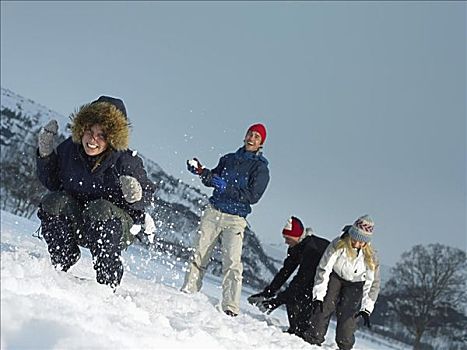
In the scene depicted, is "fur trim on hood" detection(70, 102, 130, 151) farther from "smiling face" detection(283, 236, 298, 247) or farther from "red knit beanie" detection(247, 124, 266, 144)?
"smiling face" detection(283, 236, 298, 247)

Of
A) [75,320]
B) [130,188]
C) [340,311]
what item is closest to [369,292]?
[340,311]

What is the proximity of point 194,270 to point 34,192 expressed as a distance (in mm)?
48134

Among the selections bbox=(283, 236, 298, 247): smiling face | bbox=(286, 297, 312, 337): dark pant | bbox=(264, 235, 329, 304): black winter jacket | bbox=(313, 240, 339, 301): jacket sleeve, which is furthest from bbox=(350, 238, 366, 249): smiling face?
bbox=(283, 236, 298, 247): smiling face

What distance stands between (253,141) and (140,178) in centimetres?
227

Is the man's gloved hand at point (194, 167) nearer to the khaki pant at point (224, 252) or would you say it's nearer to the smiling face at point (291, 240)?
the khaki pant at point (224, 252)

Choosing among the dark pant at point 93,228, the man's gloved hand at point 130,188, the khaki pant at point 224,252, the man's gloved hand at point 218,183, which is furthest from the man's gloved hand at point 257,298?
the man's gloved hand at point 130,188

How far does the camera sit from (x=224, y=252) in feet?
19.7

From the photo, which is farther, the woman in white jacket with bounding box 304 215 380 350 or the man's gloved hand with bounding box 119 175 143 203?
the woman in white jacket with bounding box 304 215 380 350

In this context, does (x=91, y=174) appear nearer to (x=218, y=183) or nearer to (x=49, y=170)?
(x=49, y=170)

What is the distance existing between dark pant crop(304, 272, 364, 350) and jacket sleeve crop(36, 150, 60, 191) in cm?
275

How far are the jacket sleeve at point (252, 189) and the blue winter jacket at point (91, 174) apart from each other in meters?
1.79

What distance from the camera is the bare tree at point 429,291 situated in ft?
131

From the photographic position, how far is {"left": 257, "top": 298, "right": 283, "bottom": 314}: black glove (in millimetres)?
6820

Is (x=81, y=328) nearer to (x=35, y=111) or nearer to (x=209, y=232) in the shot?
(x=209, y=232)
